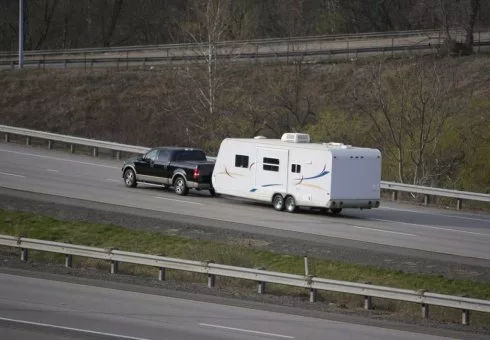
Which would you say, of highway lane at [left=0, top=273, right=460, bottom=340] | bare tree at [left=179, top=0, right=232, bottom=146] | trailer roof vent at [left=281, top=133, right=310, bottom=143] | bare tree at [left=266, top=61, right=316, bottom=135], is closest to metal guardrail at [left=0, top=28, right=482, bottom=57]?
bare tree at [left=179, top=0, right=232, bottom=146]

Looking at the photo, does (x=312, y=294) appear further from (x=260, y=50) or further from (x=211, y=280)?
(x=260, y=50)

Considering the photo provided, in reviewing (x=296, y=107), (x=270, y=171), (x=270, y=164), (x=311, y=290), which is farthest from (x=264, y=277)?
(x=296, y=107)

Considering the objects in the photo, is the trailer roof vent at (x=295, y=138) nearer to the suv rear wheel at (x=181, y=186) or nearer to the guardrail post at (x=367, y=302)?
the suv rear wheel at (x=181, y=186)

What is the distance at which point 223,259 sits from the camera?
26.5 m

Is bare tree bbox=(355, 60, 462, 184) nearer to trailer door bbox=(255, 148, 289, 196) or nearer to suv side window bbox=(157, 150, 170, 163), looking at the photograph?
trailer door bbox=(255, 148, 289, 196)

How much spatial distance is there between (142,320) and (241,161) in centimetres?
1782

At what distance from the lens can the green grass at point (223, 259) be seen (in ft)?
79.0

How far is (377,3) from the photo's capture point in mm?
83250

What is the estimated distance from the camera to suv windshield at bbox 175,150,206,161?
37.2m

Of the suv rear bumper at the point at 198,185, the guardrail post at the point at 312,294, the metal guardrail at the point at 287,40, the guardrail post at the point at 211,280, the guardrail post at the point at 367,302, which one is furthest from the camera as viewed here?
the metal guardrail at the point at 287,40

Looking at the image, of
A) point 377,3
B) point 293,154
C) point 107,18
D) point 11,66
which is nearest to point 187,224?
point 293,154

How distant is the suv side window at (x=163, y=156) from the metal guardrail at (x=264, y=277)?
12.1m

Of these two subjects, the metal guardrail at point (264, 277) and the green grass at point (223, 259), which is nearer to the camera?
the metal guardrail at point (264, 277)

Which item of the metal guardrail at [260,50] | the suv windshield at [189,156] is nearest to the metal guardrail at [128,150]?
the suv windshield at [189,156]
